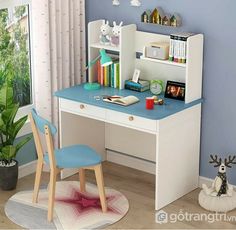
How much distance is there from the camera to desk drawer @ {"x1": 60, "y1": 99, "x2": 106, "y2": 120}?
453cm

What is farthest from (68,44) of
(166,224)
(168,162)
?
(166,224)

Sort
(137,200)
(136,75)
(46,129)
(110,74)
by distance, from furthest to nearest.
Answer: (110,74), (136,75), (137,200), (46,129)

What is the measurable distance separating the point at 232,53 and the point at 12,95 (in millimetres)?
1596

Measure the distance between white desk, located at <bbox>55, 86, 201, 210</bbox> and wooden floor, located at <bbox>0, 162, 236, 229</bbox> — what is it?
0.09 m

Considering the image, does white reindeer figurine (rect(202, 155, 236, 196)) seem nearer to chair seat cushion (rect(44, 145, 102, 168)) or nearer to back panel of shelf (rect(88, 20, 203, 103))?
back panel of shelf (rect(88, 20, 203, 103))

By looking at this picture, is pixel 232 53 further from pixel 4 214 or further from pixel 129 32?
pixel 4 214

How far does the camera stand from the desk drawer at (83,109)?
4.53 metres

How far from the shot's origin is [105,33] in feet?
16.0

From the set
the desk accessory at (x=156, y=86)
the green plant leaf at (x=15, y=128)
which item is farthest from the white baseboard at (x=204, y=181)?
the green plant leaf at (x=15, y=128)

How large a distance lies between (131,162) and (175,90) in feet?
2.81

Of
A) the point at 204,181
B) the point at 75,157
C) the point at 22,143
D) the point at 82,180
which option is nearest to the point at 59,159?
the point at 75,157

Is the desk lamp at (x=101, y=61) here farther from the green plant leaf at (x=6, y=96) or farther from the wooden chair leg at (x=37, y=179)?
the wooden chair leg at (x=37, y=179)

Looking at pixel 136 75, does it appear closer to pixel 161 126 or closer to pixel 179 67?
pixel 179 67

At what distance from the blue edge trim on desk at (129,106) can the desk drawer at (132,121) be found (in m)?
0.05
